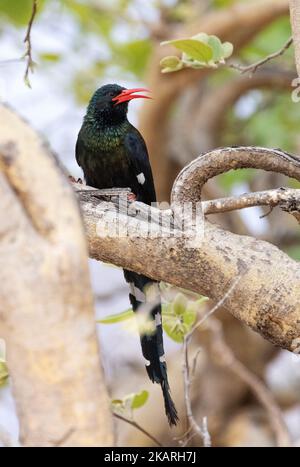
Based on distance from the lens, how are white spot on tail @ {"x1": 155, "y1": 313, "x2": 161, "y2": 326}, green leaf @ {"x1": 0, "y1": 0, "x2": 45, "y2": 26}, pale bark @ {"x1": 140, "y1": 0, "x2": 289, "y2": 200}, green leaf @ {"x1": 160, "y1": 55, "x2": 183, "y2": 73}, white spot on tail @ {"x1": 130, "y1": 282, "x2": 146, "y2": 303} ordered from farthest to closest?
pale bark @ {"x1": 140, "y1": 0, "x2": 289, "y2": 200}, green leaf @ {"x1": 0, "y1": 0, "x2": 45, "y2": 26}, white spot on tail @ {"x1": 130, "y1": 282, "x2": 146, "y2": 303}, white spot on tail @ {"x1": 155, "y1": 313, "x2": 161, "y2": 326}, green leaf @ {"x1": 160, "y1": 55, "x2": 183, "y2": 73}

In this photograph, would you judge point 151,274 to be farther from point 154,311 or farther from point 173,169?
point 173,169

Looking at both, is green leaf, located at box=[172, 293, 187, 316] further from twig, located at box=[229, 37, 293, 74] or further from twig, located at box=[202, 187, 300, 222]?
twig, located at box=[229, 37, 293, 74]

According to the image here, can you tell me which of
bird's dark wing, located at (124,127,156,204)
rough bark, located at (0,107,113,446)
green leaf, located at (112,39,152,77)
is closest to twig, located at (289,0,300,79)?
rough bark, located at (0,107,113,446)

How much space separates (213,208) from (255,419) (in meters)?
3.56

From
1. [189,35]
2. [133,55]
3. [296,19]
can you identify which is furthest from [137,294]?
[133,55]

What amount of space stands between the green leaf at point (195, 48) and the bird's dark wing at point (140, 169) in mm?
896

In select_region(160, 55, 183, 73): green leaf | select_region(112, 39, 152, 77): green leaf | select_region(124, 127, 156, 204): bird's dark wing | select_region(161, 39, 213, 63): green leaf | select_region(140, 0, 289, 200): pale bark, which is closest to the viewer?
select_region(161, 39, 213, 63): green leaf

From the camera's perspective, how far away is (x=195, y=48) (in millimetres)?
2109

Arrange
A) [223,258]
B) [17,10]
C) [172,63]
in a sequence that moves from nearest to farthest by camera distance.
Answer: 1. [223,258]
2. [172,63]
3. [17,10]

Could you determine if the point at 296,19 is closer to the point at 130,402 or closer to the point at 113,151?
the point at 130,402

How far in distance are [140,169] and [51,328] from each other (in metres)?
2.02

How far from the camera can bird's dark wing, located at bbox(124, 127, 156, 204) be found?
3010 millimetres

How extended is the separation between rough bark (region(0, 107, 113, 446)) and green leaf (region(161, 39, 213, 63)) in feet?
3.62

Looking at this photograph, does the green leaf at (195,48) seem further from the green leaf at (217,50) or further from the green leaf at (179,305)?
the green leaf at (179,305)
